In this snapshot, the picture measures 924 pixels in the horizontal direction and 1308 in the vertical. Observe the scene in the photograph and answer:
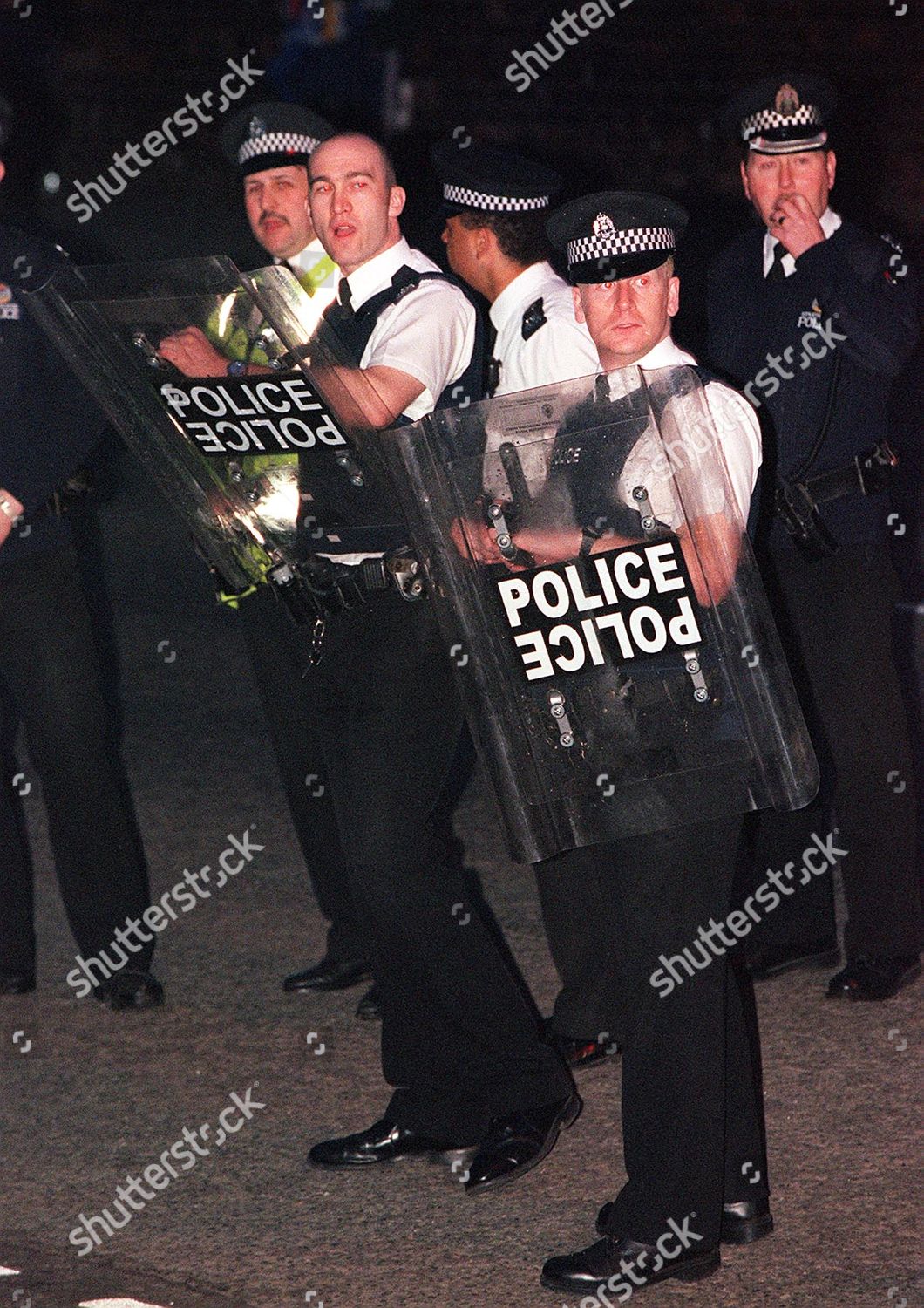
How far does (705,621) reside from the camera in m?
3.64

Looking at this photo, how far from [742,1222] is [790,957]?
4.71 ft

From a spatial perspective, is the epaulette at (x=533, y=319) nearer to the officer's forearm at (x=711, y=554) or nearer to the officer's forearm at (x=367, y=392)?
the officer's forearm at (x=367, y=392)

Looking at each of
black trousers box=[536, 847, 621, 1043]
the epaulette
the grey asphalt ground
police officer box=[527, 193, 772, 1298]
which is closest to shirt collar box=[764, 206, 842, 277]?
the epaulette

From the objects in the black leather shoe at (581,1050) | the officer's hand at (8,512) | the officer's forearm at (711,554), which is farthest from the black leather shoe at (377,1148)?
the officer's hand at (8,512)

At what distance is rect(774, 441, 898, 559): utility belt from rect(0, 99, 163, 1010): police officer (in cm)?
180

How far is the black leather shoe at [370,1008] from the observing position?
528 centimetres

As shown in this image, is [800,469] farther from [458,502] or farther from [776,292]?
[458,502]

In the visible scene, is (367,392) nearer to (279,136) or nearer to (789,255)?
(789,255)

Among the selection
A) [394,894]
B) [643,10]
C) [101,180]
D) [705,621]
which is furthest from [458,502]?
[101,180]

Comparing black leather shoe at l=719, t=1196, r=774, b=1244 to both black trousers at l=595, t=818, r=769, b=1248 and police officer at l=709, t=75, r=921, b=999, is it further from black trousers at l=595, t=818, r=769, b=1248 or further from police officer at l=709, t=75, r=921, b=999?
police officer at l=709, t=75, r=921, b=999

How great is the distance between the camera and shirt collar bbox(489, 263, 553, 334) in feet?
16.4

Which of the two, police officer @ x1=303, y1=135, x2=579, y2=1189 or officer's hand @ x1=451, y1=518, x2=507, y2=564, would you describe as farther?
police officer @ x1=303, y1=135, x2=579, y2=1189

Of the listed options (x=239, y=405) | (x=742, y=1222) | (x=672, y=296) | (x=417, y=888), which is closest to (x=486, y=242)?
(x=239, y=405)

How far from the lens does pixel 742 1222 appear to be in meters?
4.04
